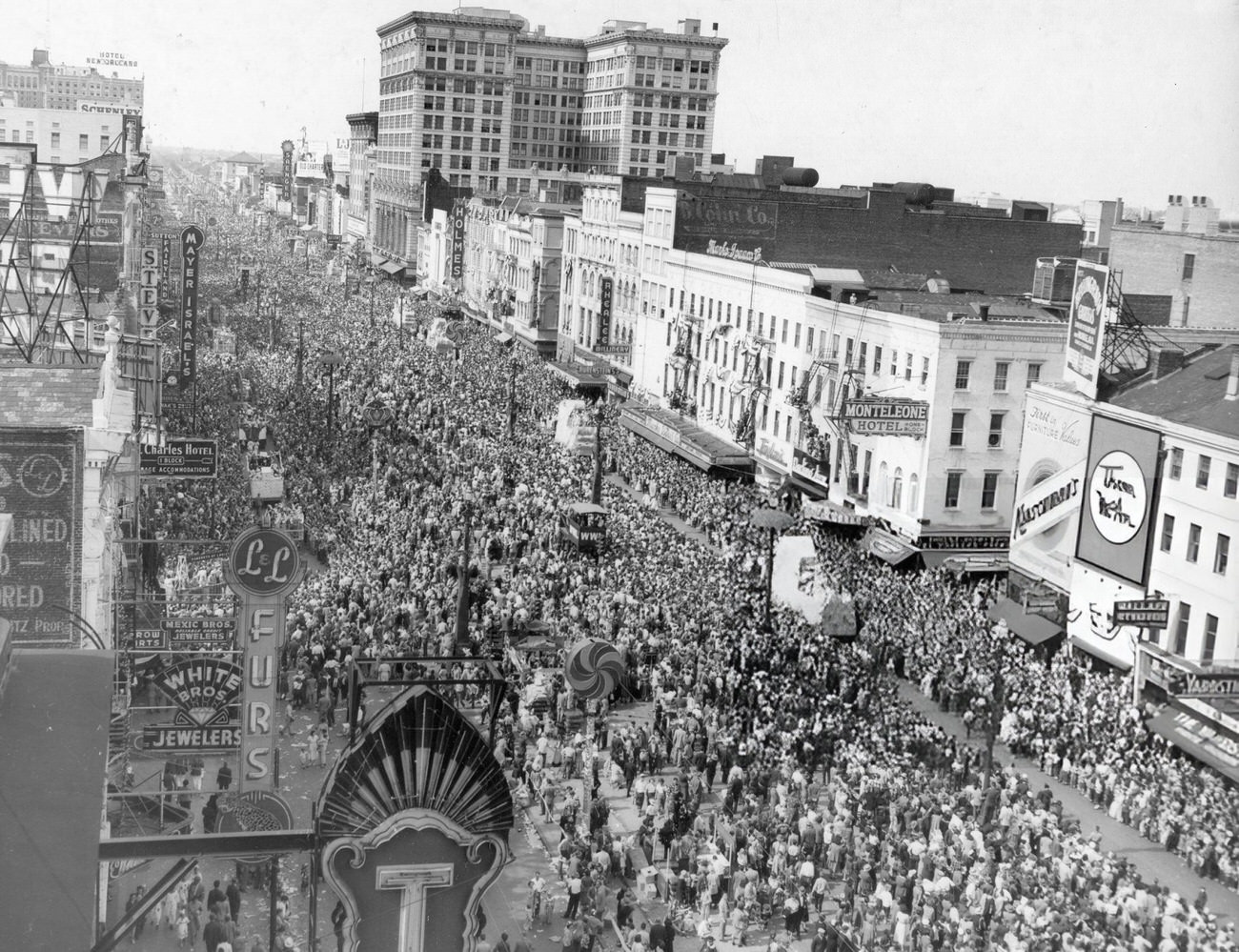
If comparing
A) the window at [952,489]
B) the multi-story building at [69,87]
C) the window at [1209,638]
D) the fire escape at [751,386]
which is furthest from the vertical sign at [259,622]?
the multi-story building at [69,87]

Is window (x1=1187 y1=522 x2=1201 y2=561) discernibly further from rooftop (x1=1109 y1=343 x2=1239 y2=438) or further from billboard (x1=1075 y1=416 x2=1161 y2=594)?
rooftop (x1=1109 y1=343 x2=1239 y2=438)

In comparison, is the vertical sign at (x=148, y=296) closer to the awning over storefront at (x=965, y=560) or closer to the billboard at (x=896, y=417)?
the billboard at (x=896, y=417)

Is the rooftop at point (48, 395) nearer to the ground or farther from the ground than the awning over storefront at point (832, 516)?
farther from the ground

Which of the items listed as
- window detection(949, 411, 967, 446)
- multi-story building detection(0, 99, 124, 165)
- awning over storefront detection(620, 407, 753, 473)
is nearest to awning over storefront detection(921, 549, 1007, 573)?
window detection(949, 411, 967, 446)

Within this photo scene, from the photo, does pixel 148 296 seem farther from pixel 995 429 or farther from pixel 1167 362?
pixel 1167 362

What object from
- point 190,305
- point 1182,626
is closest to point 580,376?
point 190,305

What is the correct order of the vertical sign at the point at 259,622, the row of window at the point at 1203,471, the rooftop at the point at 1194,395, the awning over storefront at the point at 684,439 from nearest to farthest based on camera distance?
the vertical sign at the point at 259,622
the row of window at the point at 1203,471
the rooftop at the point at 1194,395
the awning over storefront at the point at 684,439
